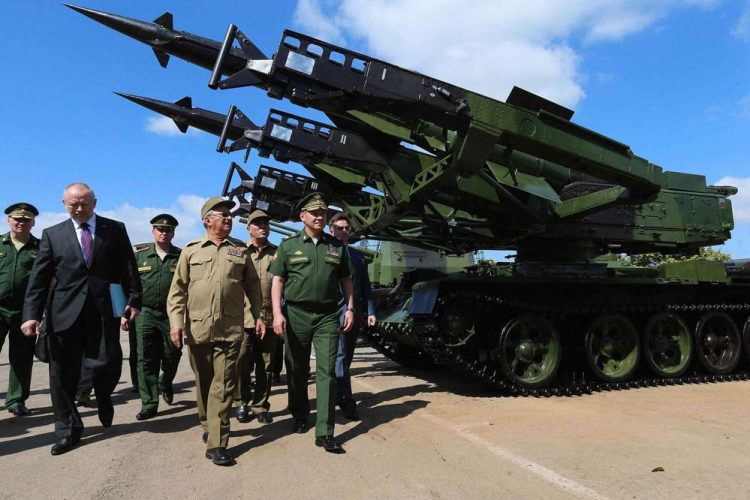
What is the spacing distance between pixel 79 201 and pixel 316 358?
2.09m

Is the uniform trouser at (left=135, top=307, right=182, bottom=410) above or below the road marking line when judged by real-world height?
above

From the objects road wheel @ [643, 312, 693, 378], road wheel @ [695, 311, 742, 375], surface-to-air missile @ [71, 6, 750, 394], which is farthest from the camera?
road wheel @ [695, 311, 742, 375]

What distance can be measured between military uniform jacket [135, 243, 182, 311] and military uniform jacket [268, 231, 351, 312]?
1612mm

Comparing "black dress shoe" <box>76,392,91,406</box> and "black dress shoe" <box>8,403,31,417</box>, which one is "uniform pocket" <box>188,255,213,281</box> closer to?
"black dress shoe" <box>76,392,91,406</box>

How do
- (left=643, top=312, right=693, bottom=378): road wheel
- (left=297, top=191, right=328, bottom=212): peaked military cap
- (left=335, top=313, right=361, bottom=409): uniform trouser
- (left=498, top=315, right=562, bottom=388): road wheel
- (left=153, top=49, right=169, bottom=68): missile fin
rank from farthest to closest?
(left=153, top=49, right=169, bottom=68): missile fin
(left=643, top=312, right=693, bottom=378): road wheel
(left=498, top=315, right=562, bottom=388): road wheel
(left=335, top=313, right=361, bottom=409): uniform trouser
(left=297, top=191, right=328, bottom=212): peaked military cap

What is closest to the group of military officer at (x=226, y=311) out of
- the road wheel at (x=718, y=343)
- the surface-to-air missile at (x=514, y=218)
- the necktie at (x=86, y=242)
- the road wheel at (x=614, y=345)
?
the necktie at (x=86, y=242)

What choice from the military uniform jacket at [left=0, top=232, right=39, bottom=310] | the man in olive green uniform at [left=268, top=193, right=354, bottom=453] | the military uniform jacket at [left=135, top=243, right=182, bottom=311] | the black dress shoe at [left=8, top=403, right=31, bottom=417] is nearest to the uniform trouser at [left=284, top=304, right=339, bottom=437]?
the man in olive green uniform at [left=268, top=193, right=354, bottom=453]

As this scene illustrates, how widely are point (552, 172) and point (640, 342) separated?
271 centimetres

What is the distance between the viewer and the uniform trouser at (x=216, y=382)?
374 cm

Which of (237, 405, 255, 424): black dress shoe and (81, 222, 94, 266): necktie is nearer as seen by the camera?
(81, 222, 94, 266): necktie

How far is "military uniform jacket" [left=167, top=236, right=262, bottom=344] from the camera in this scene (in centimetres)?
390

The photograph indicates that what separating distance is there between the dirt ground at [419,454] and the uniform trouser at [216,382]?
22cm

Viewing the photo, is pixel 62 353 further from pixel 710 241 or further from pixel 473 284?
pixel 710 241

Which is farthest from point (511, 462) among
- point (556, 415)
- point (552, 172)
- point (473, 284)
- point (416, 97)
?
point (552, 172)
